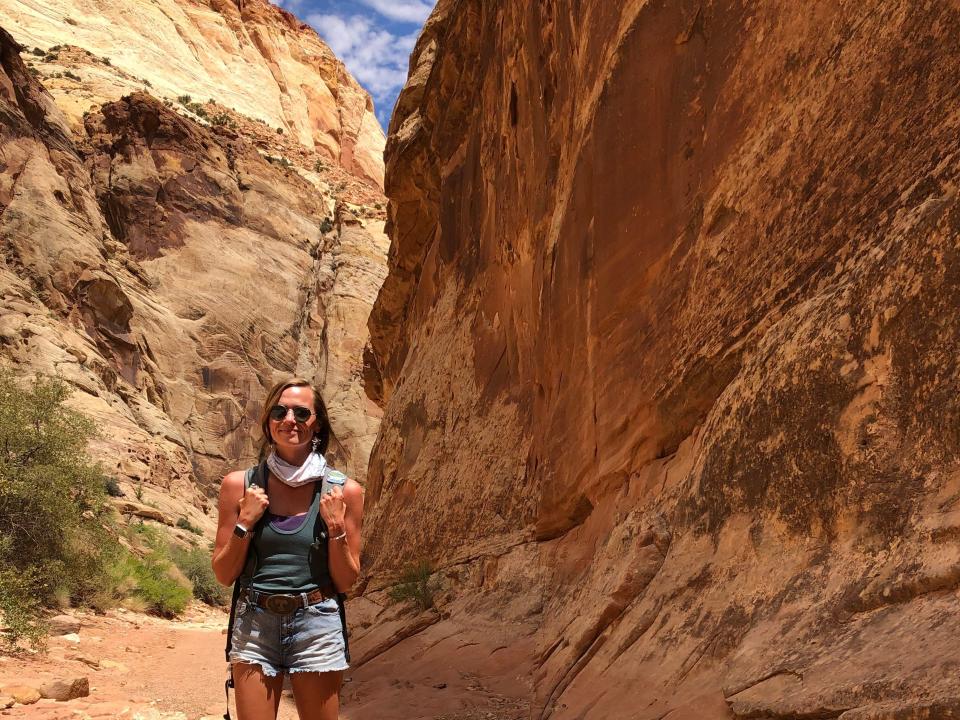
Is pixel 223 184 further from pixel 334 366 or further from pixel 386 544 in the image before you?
pixel 386 544

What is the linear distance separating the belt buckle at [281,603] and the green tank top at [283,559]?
0.04m

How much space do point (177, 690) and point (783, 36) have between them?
7.72m

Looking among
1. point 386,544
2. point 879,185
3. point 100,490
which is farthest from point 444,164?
point 879,185

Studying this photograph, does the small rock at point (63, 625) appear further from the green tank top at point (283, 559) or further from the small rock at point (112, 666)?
the green tank top at point (283, 559)

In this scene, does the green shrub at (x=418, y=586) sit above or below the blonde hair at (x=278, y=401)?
above

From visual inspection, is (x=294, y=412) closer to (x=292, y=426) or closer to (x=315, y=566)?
(x=292, y=426)

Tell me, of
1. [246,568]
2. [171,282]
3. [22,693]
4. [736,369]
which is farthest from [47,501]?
[171,282]

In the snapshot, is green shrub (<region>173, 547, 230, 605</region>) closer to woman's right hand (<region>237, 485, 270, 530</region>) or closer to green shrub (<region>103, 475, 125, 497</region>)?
green shrub (<region>103, 475, 125, 497</region>)

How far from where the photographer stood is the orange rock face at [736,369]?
2.95m

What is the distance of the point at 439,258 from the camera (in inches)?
560

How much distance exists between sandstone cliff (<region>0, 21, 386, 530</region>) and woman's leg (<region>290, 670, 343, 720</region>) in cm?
2117

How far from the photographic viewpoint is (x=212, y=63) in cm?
7788

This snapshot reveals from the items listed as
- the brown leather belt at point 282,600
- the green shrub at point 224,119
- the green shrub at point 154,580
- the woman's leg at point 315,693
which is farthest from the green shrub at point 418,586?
the green shrub at point 224,119

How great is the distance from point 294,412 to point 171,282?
40748 mm
